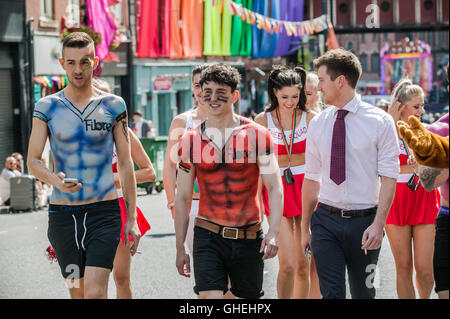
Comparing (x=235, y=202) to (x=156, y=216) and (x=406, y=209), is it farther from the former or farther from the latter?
(x=156, y=216)

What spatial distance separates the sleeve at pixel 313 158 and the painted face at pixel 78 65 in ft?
5.10

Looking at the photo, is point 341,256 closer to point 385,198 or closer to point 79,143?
point 385,198

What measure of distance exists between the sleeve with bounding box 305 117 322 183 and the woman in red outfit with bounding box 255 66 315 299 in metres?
1.50

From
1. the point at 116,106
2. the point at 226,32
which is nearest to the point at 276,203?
the point at 116,106

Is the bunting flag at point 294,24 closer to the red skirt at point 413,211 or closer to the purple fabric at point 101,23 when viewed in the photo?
the purple fabric at point 101,23

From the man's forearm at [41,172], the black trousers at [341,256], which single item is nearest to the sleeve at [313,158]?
the black trousers at [341,256]

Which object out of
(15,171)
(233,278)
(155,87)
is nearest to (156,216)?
(15,171)

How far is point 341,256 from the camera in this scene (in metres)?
6.17

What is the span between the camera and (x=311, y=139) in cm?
641

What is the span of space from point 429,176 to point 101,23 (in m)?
26.9

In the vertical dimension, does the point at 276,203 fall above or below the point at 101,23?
below

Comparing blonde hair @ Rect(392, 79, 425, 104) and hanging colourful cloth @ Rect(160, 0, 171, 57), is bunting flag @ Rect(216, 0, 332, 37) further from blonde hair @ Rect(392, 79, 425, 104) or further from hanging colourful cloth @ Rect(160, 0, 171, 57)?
blonde hair @ Rect(392, 79, 425, 104)

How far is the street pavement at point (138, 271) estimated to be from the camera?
31.0 feet
